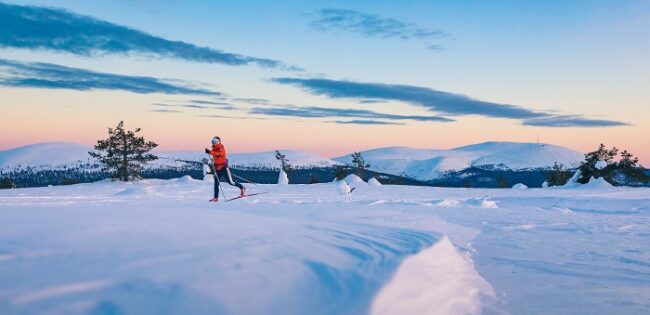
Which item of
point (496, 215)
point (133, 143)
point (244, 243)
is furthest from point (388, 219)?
point (133, 143)

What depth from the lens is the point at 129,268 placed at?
10.4ft

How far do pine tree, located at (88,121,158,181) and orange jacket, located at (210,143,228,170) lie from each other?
86.8 feet

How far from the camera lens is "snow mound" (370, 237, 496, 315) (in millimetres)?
3230

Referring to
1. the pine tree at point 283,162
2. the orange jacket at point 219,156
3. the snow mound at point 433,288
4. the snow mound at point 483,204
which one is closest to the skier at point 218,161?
the orange jacket at point 219,156

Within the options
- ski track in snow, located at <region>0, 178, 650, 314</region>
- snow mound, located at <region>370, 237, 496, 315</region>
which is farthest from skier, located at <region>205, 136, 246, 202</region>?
snow mound, located at <region>370, 237, 496, 315</region>

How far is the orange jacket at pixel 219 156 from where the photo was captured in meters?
15.8

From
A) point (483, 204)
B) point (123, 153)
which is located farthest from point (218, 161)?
point (123, 153)

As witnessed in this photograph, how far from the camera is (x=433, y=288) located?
3832 millimetres

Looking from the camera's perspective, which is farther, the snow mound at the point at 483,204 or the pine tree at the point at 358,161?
the pine tree at the point at 358,161

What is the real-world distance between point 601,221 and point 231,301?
34.3 feet

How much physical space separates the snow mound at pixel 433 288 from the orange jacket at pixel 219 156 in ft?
38.8

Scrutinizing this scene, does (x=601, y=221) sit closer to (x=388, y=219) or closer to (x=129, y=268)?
(x=388, y=219)

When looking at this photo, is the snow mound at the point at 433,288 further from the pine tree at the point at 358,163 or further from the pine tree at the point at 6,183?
the pine tree at the point at 358,163

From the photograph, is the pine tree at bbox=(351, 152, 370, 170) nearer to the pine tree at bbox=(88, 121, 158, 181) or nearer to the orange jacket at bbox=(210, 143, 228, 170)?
the pine tree at bbox=(88, 121, 158, 181)
